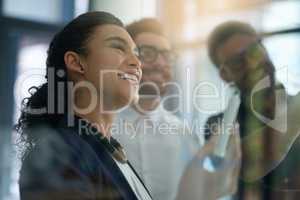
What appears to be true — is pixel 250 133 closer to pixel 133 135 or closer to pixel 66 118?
pixel 133 135

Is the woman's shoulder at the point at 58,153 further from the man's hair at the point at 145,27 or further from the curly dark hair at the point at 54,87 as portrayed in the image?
the man's hair at the point at 145,27

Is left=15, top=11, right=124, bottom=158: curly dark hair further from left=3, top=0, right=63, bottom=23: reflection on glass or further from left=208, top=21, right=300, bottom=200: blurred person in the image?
left=208, top=21, right=300, bottom=200: blurred person

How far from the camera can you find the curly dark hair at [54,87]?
109 centimetres

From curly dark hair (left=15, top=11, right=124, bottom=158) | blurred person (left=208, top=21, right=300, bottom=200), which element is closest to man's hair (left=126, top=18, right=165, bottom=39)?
curly dark hair (left=15, top=11, right=124, bottom=158)

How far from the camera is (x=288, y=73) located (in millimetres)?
1341

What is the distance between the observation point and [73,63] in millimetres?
1125

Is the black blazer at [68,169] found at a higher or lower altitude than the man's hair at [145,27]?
lower

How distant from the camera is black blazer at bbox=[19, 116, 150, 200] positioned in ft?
3.52

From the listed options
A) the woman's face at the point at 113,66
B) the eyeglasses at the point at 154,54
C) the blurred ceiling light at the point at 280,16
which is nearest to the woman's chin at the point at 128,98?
the woman's face at the point at 113,66

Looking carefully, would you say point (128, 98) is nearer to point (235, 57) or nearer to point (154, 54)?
point (154, 54)

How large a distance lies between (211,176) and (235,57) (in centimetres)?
37

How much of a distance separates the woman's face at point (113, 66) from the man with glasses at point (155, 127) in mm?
25

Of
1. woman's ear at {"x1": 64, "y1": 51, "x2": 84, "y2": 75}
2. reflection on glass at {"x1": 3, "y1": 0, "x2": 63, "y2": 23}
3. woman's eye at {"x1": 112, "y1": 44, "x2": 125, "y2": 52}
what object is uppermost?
reflection on glass at {"x1": 3, "y1": 0, "x2": 63, "y2": 23}

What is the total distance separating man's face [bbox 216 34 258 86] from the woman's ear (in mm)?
424
